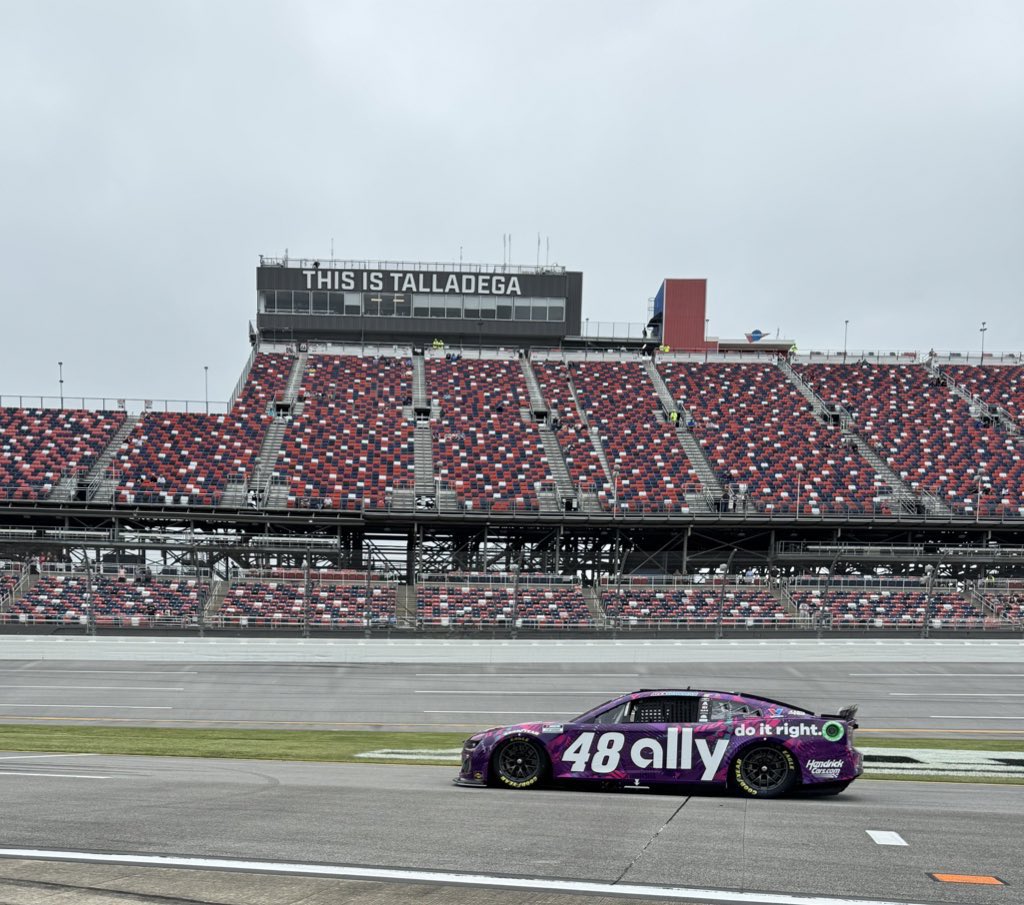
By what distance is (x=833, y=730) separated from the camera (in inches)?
445

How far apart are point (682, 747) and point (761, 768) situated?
0.93 m

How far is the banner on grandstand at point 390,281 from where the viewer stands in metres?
67.8

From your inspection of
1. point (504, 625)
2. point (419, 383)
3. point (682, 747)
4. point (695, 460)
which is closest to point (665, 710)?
point (682, 747)

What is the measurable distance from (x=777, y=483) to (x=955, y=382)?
790 inches

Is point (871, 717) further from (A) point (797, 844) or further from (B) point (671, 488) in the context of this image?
(B) point (671, 488)

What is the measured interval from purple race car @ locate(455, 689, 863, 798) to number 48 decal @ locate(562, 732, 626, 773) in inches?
0.5

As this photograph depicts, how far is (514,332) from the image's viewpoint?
68.5 m

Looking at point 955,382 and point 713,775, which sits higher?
point 955,382

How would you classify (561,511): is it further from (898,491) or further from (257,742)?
(257,742)

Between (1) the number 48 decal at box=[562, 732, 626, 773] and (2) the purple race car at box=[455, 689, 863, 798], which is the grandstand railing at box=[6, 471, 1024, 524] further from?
(1) the number 48 decal at box=[562, 732, 626, 773]

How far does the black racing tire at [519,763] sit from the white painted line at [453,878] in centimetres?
499

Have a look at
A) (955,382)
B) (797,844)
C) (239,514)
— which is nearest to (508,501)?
(239,514)

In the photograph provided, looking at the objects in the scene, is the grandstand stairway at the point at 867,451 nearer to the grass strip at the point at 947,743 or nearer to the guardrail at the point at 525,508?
the guardrail at the point at 525,508

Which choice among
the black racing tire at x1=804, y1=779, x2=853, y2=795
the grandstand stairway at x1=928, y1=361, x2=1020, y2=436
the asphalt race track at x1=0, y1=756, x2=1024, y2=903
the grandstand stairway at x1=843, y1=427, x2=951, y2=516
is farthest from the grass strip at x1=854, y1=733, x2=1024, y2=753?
the grandstand stairway at x1=928, y1=361, x2=1020, y2=436
